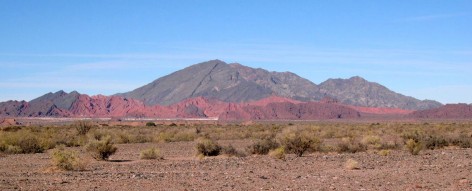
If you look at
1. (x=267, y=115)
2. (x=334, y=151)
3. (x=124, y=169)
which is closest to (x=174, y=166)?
(x=124, y=169)

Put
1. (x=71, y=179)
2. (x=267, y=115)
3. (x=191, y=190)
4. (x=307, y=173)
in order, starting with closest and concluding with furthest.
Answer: (x=191, y=190), (x=71, y=179), (x=307, y=173), (x=267, y=115)

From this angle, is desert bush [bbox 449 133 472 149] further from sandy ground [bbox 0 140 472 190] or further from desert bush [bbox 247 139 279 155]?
desert bush [bbox 247 139 279 155]

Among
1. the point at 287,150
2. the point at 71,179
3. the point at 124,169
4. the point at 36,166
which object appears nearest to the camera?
the point at 71,179

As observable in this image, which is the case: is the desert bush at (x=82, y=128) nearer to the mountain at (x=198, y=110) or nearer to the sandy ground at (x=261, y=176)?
the sandy ground at (x=261, y=176)

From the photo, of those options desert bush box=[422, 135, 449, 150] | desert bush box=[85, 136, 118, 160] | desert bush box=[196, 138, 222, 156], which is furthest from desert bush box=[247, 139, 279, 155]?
desert bush box=[422, 135, 449, 150]

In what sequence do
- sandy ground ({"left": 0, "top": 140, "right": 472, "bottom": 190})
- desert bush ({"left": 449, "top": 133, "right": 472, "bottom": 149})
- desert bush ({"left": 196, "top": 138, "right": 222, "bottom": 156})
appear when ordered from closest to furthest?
sandy ground ({"left": 0, "top": 140, "right": 472, "bottom": 190})
desert bush ({"left": 196, "top": 138, "right": 222, "bottom": 156})
desert bush ({"left": 449, "top": 133, "right": 472, "bottom": 149})

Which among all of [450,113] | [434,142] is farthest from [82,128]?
[450,113]

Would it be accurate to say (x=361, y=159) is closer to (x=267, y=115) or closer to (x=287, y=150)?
(x=287, y=150)

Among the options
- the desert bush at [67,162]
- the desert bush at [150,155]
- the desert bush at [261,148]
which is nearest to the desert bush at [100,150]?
the desert bush at [150,155]

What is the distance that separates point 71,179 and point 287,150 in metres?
13.9

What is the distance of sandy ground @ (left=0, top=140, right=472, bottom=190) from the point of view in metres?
16.6

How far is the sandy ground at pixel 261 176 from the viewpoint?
16641 mm

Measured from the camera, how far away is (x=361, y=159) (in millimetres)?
26141

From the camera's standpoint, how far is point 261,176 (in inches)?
760
